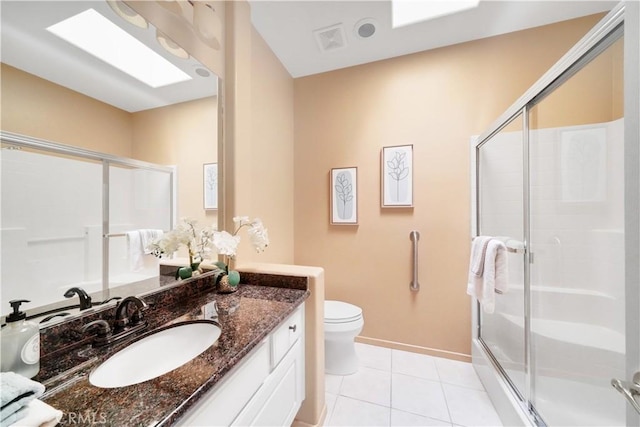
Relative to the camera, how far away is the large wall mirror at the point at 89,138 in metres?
0.66

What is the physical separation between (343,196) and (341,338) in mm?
1192

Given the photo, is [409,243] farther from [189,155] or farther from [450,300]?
[189,155]

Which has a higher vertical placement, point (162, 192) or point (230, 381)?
point (162, 192)

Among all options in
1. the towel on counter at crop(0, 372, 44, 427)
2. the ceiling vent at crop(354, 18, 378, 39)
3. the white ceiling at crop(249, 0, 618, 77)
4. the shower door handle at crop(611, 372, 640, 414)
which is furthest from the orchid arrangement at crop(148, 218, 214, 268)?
the ceiling vent at crop(354, 18, 378, 39)

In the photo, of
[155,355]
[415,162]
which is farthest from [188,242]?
[415,162]

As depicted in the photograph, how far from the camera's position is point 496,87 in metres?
1.84

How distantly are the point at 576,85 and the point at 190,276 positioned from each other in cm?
240

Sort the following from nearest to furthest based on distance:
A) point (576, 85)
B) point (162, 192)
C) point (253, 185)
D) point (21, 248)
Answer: point (21, 248)
point (162, 192)
point (576, 85)
point (253, 185)

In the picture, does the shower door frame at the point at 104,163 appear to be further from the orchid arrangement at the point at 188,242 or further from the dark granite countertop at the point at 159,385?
the dark granite countertop at the point at 159,385

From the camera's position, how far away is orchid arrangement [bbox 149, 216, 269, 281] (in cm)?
107

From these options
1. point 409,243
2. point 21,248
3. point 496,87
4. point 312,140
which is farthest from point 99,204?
point 496,87

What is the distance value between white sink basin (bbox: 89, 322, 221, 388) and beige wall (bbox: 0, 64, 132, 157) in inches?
28.0

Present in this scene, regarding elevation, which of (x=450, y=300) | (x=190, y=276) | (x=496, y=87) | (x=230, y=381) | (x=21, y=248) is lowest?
(x=450, y=300)

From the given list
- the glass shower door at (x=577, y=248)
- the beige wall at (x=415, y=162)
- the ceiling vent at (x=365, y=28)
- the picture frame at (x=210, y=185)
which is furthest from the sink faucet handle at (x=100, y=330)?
the ceiling vent at (x=365, y=28)
